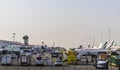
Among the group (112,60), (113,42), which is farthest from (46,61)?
(113,42)

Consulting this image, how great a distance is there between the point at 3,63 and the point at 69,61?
15132 millimetres

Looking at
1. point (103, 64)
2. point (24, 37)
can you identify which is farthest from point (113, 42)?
point (103, 64)

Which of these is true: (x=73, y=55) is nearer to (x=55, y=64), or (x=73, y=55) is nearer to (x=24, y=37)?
(x=55, y=64)

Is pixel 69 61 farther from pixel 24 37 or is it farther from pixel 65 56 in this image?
pixel 24 37

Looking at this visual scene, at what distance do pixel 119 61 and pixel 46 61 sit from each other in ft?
49.3

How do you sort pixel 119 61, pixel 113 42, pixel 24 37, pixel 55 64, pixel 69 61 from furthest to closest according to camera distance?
pixel 24 37 < pixel 113 42 < pixel 69 61 < pixel 55 64 < pixel 119 61

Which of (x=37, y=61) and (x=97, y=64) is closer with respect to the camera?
(x=97, y=64)

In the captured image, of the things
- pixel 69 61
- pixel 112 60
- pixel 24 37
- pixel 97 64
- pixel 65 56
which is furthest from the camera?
pixel 24 37

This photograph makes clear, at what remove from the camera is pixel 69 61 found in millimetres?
66062

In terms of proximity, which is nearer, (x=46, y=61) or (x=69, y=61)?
(x=46, y=61)

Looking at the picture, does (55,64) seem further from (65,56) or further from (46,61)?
(65,56)

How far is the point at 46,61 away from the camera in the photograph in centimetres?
6031

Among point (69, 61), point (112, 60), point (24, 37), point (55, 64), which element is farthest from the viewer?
point (24, 37)

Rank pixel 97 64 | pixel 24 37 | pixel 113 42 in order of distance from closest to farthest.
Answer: pixel 97 64 < pixel 113 42 < pixel 24 37
